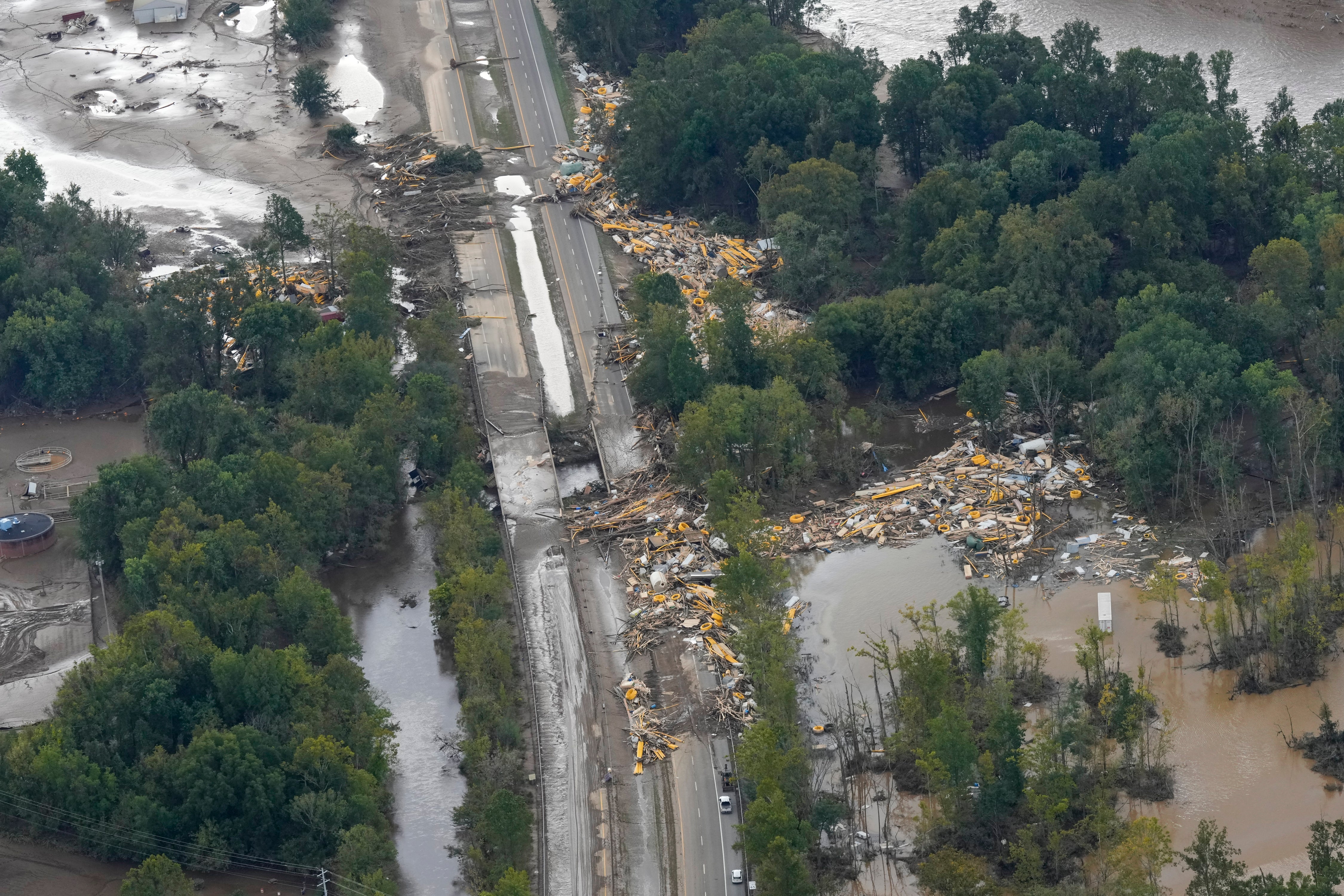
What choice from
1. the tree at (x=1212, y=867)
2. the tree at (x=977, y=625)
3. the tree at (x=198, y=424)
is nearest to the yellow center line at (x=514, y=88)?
the tree at (x=198, y=424)

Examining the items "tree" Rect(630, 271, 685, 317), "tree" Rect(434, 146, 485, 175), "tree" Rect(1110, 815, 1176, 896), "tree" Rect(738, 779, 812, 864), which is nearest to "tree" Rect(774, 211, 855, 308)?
"tree" Rect(630, 271, 685, 317)

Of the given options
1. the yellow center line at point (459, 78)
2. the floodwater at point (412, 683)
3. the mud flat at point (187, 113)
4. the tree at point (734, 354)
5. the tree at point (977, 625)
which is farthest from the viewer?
the yellow center line at point (459, 78)

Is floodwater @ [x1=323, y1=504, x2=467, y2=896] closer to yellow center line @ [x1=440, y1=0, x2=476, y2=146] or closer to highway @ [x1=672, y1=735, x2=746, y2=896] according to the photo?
highway @ [x1=672, y1=735, x2=746, y2=896]

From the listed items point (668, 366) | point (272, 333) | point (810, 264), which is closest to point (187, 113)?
point (272, 333)

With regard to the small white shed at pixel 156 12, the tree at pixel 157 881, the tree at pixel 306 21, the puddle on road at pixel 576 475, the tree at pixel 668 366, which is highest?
the tree at pixel 306 21

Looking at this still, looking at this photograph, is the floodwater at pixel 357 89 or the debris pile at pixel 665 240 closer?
the debris pile at pixel 665 240

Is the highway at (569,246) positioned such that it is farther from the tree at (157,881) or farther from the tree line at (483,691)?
the tree at (157,881)

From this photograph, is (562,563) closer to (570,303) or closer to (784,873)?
(570,303)
